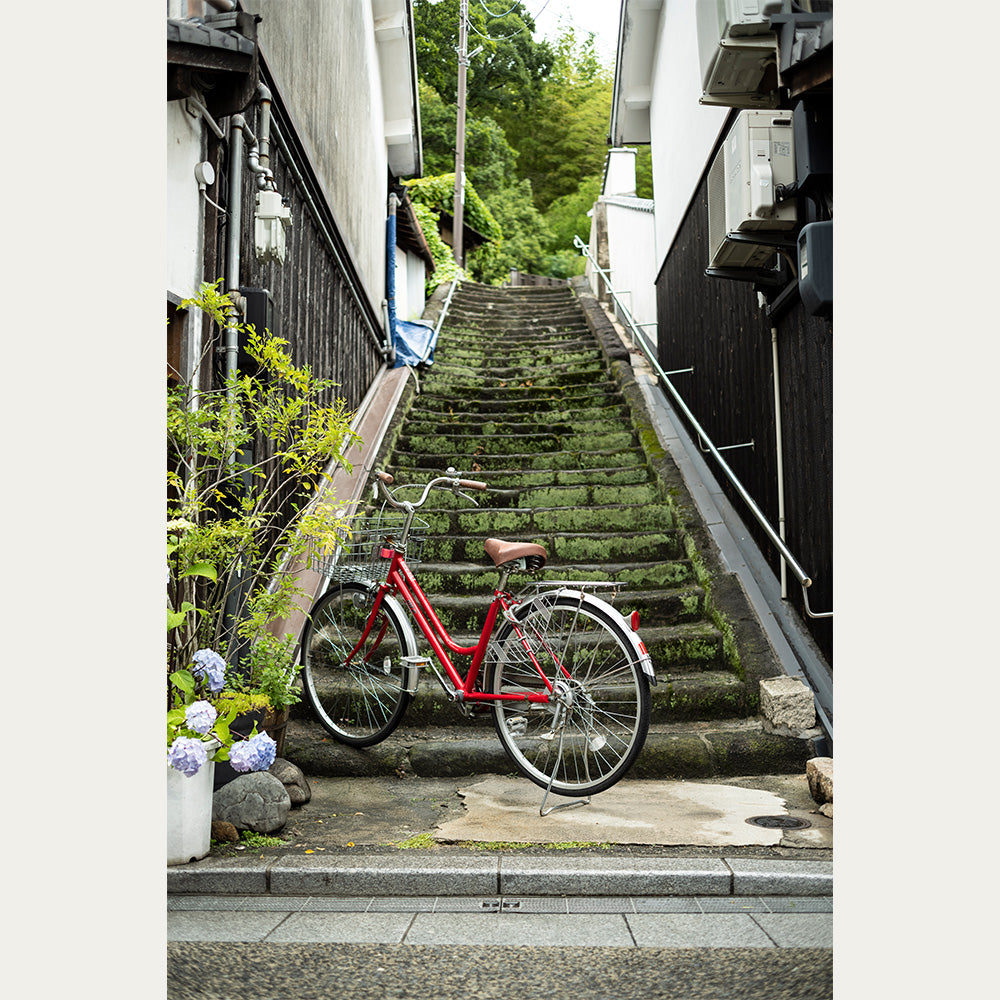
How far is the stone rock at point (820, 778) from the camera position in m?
3.71

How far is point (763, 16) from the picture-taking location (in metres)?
4.18

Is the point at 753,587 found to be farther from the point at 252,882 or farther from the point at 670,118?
the point at 670,118

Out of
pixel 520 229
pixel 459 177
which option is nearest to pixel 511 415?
pixel 459 177

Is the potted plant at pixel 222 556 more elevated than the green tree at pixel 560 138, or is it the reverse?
the green tree at pixel 560 138

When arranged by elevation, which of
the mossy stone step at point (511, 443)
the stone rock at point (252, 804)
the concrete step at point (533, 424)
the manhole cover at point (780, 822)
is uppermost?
the concrete step at point (533, 424)

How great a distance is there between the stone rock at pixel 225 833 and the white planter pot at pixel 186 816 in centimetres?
17

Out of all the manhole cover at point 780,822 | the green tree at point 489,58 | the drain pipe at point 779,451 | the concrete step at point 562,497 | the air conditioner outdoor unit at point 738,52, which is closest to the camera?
the manhole cover at point 780,822

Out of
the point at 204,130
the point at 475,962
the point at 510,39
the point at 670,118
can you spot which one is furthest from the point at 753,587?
the point at 510,39

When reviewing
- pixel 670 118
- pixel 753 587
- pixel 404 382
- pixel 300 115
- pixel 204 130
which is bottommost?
pixel 753 587

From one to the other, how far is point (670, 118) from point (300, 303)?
18.5ft

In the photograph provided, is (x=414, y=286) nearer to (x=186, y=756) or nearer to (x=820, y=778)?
(x=820, y=778)

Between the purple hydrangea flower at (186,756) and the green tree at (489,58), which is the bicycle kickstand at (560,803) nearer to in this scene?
the purple hydrangea flower at (186,756)

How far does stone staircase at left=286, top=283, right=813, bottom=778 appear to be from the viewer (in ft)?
14.5

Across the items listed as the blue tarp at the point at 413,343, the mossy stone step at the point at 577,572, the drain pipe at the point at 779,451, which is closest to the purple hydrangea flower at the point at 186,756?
the mossy stone step at the point at 577,572
